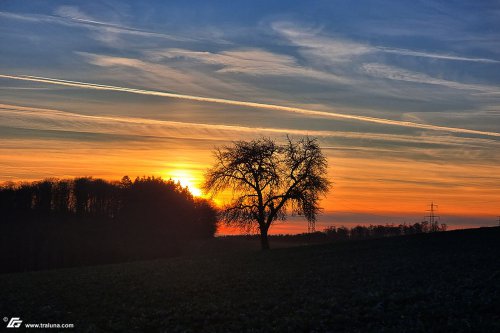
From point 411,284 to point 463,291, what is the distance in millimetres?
4041

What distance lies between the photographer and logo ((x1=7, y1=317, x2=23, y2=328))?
2935cm

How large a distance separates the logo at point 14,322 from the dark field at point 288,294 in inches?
16.2

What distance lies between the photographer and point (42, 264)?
93438 millimetres

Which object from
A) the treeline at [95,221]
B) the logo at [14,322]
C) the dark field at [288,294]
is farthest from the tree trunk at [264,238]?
the logo at [14,322]

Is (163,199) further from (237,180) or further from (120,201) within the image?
(237,180)

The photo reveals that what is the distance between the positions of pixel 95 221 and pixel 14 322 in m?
89.3

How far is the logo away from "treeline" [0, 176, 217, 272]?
59.9 metres

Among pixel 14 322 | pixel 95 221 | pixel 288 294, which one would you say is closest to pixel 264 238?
pixel 288 294

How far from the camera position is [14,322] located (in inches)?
1181

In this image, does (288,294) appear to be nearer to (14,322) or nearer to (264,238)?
(14,322)

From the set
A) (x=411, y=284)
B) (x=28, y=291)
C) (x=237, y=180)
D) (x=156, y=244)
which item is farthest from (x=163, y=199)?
(x=411, y=284)

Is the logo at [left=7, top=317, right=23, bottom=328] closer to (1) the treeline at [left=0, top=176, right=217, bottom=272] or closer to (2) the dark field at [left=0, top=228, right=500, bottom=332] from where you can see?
(2) the dark field at [left=0, top=228, right=500, bottom=332]

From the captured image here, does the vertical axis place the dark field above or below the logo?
above

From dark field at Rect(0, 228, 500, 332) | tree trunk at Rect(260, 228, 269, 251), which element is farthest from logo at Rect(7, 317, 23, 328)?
tree trunk at Rect(260, 228, 269, 251)
